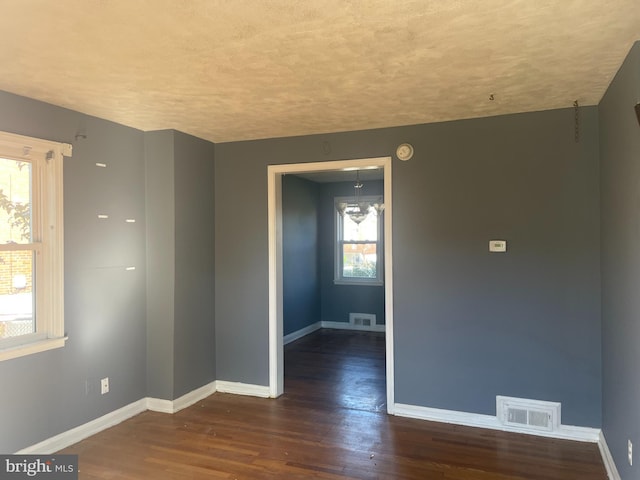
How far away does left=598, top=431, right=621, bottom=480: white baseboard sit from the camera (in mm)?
2570

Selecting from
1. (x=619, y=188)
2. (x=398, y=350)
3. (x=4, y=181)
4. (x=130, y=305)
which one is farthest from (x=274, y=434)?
(x=619, y=188)

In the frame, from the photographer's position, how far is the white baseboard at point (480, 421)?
10.3 feet

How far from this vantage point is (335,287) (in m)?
7.37

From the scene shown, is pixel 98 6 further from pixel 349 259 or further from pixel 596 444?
pixel 349 259

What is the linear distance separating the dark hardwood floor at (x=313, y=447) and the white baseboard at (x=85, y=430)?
60 millimetres

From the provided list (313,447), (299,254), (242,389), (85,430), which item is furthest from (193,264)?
(299,254)

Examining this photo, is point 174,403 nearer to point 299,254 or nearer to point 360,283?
point 299,254

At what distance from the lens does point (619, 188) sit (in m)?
2.49

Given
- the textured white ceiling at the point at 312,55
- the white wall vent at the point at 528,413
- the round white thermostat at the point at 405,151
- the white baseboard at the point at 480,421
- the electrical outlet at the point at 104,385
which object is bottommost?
the white baseboard at the point at 480,421

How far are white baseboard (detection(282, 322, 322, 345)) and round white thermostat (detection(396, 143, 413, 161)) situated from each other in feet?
11.8

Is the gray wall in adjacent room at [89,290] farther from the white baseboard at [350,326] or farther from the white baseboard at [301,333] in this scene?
the white baseboard at [350,326]

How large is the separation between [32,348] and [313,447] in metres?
2.03

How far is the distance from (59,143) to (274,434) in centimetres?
265

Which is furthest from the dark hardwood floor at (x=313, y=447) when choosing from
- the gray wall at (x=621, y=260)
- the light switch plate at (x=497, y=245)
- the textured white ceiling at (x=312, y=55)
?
the textured white ceiling at (x=312, y=55)
